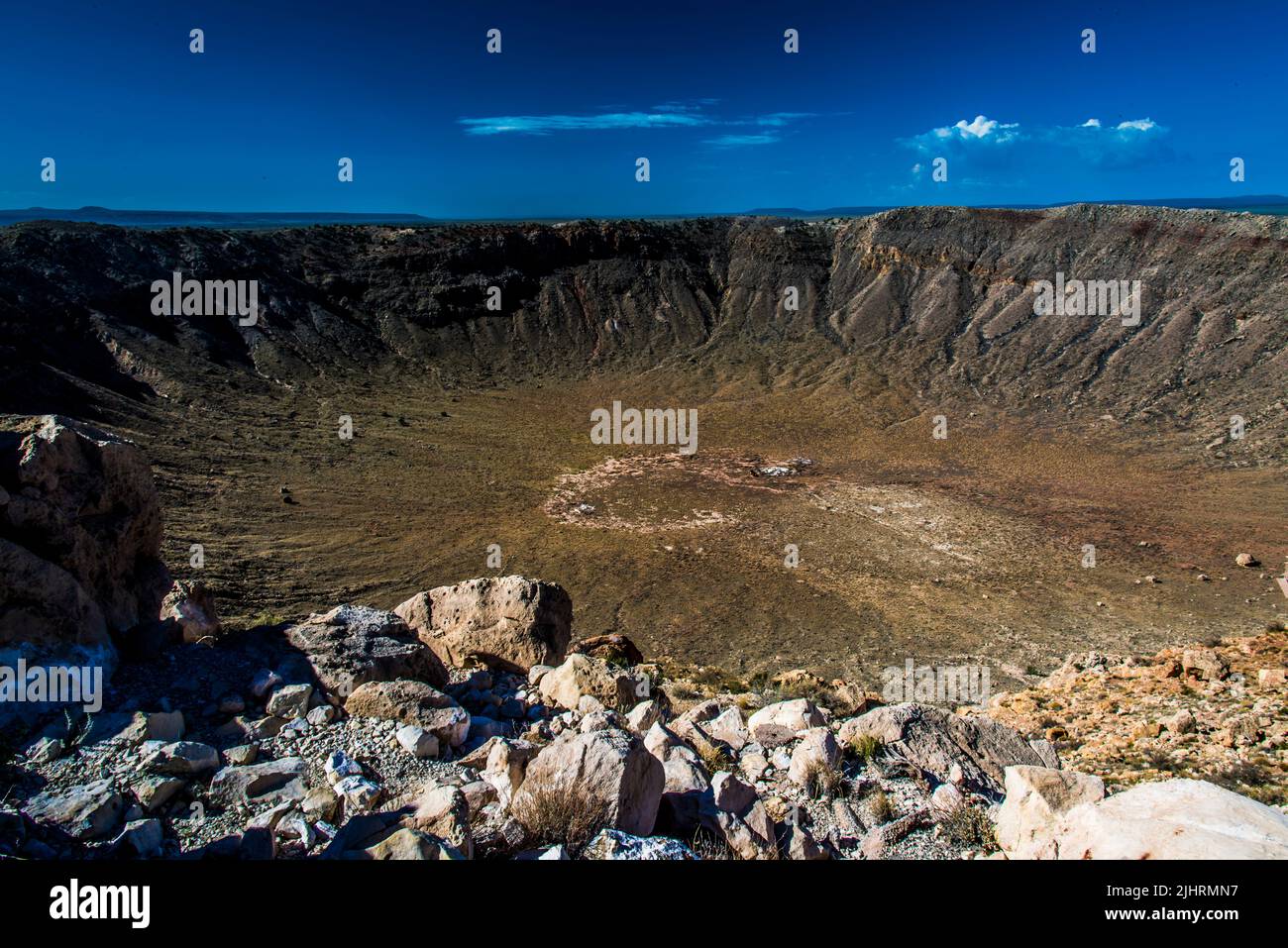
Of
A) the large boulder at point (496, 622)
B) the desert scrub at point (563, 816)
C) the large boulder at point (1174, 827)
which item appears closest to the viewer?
the large boulder at point (1174, 827)

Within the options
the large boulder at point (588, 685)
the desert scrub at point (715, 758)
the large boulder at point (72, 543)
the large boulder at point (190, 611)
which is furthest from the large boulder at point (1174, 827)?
the large boulder at point (190, 611)

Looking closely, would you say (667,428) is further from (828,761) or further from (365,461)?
(828,761)

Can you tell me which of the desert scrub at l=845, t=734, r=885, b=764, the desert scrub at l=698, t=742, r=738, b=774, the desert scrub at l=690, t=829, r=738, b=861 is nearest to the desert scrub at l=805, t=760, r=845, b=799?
the desert scrub at l=845, t=734, r=885, b=764

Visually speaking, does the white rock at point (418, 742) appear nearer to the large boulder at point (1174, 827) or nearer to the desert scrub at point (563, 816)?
the desert scrub at point (563, 816)

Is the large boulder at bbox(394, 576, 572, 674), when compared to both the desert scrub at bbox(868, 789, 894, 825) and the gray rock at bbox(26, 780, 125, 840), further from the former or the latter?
the gray rock at bbox(26, 780, 125, 840)

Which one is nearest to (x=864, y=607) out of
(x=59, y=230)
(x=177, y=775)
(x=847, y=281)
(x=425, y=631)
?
(x=425, y=631)

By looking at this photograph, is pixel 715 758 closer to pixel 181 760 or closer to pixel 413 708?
pixel 413 708

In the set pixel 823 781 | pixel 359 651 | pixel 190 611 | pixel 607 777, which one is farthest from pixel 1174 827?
pixel 190 611
